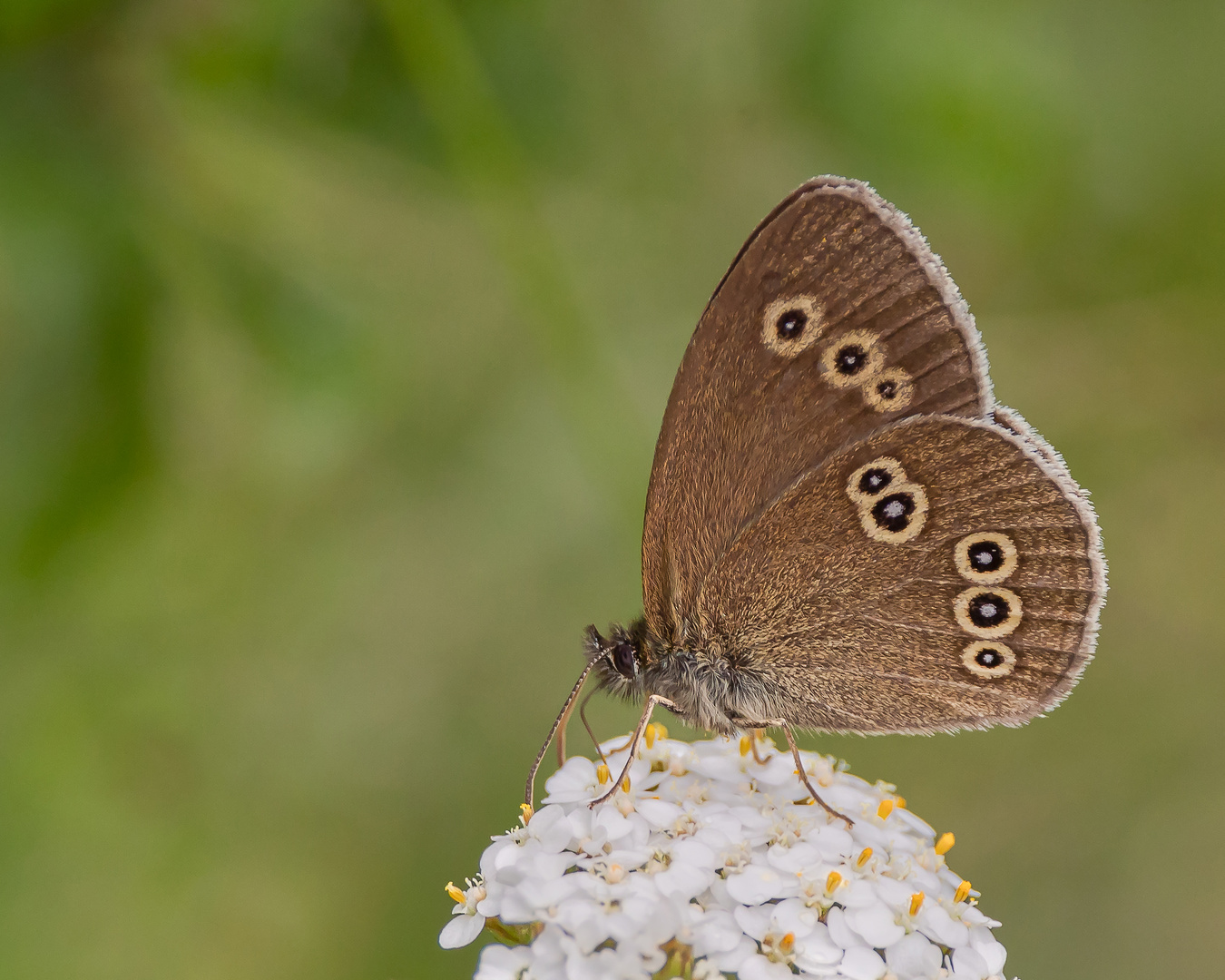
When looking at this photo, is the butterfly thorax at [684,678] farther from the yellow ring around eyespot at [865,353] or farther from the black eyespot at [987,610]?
the yellow ring around eyespot at [865,353]

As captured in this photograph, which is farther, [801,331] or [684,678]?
[684,678]

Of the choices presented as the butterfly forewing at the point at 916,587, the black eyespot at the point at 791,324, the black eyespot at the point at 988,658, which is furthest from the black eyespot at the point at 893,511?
the black eyespot at the point at 791,324

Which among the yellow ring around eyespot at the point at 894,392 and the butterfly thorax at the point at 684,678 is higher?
the yellow ring around eyespot at the point at 894,392

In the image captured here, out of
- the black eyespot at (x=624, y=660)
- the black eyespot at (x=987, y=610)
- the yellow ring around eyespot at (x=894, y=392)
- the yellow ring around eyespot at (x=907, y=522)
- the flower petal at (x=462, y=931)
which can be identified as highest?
the yellow ring around eyespot at (x=894, y=392)

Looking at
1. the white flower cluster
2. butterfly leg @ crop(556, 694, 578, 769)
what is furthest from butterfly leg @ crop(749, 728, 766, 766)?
butterfly leg @ crop(556, 694, 578, 769)

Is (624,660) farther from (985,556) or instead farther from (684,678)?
(985,556)

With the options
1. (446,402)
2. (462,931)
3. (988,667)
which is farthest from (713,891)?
(446,402)

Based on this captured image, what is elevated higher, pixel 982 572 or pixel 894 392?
pixel 894 392

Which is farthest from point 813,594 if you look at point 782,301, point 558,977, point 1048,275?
point 1048,275
